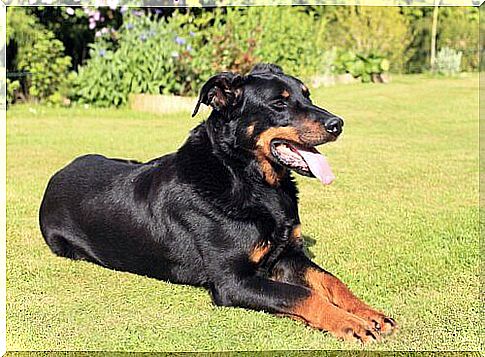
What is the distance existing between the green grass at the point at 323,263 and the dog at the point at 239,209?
0.12 m

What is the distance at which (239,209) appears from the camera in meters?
4.31

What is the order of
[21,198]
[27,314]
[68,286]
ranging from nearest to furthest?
[27,314], [68,286], [21,198]

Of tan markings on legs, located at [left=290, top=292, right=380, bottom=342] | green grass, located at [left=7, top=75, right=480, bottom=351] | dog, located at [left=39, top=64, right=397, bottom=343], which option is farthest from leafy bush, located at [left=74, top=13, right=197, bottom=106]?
tan markings on legs, located at [left=290, top=292, right=380, bottom=342]

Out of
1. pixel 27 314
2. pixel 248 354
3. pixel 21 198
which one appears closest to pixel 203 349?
pixel 248 354

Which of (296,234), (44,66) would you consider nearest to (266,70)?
(296,234)

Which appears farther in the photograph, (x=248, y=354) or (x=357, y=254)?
(x=357, y=254)

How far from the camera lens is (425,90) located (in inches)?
640

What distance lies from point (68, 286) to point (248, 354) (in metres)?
1.44

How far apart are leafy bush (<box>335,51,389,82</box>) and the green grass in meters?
6.98

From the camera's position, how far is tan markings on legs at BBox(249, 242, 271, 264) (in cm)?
417

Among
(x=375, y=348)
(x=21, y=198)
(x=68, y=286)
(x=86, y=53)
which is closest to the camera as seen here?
(x=375, y=348)

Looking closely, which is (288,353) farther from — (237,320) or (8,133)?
(8,133)

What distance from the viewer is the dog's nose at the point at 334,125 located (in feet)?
13.4

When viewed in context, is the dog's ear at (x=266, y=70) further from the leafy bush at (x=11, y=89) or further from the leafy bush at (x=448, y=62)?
the leafy bush at (x=448, y=62)
